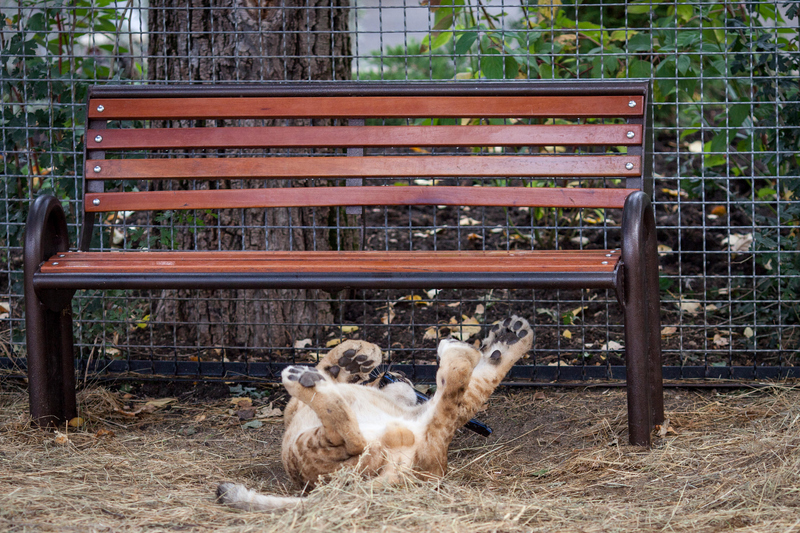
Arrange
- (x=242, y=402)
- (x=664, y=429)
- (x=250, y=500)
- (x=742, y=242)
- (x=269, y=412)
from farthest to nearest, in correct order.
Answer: (x=742, y=242) < (x=242, y=402) < (x=269, y=412) < (x=664, y=429) < (x=250, y=500)

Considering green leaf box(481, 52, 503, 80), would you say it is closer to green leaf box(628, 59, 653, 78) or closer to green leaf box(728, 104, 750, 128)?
green leaf box(628, 59, 653, 78)

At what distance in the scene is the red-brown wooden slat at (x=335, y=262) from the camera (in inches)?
107

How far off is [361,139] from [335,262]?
85cm

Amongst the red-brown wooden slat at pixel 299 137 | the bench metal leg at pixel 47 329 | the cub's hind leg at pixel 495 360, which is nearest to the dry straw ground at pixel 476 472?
the bench metal leg at pixel 47 329

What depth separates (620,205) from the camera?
3.22m

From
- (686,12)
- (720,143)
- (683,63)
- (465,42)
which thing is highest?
(686,12)

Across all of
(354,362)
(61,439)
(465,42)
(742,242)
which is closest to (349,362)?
(354,362)

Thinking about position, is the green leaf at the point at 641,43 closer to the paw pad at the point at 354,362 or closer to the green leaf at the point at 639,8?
the green leaf at the point at 639,8

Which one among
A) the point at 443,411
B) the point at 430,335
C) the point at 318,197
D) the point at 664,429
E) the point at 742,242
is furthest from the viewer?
the point at 742,242

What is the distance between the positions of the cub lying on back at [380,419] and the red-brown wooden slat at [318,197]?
65 centimetres

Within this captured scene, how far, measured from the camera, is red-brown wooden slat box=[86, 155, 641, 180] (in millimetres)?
3367

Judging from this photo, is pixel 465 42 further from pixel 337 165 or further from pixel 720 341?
pixel 720 341

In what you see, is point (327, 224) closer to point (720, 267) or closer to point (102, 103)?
point (102, 103)

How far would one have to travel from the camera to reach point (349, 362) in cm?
305
